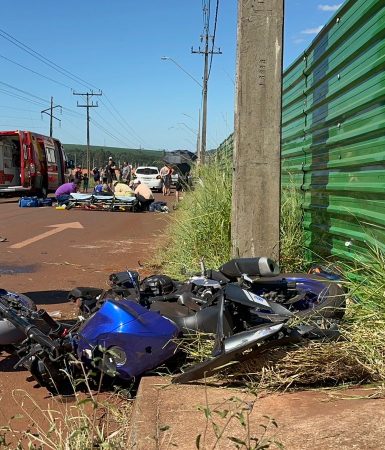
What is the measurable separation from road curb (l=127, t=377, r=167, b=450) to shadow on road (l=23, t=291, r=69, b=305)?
2.89 metres

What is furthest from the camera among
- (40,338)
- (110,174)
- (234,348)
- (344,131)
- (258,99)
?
(110,174)

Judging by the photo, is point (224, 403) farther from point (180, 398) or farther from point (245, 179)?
point (245, 179)

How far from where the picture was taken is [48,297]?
240 inches

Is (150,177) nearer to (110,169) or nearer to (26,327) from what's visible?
(110,169)

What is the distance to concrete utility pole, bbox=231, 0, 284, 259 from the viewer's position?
4.92 meters

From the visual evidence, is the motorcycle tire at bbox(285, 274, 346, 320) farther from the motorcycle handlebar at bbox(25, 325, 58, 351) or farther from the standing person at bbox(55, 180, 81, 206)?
the standing person at bbox(55, 180, 81, 206)

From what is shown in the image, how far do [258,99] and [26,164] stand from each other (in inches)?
786

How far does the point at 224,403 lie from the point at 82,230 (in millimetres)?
10074

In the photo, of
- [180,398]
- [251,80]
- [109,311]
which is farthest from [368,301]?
[251,80]

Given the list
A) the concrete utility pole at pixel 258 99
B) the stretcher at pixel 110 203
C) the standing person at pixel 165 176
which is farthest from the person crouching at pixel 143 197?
the concrete utility pole at pixel 258 99

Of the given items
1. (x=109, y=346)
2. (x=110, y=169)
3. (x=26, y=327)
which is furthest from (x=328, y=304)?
(x=110, y=169)

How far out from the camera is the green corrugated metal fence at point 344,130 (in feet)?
13.1

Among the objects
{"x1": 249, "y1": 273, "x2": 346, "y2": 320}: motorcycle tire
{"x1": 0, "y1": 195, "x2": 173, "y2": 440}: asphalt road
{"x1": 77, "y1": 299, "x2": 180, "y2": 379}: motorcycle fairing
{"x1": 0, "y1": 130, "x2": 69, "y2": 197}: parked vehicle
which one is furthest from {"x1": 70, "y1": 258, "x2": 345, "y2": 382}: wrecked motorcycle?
{"x1": 0, "y1": 130, "x2": 69, "y2": 197}: parked vehicle

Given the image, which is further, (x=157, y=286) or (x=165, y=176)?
(x=165, y=176)
